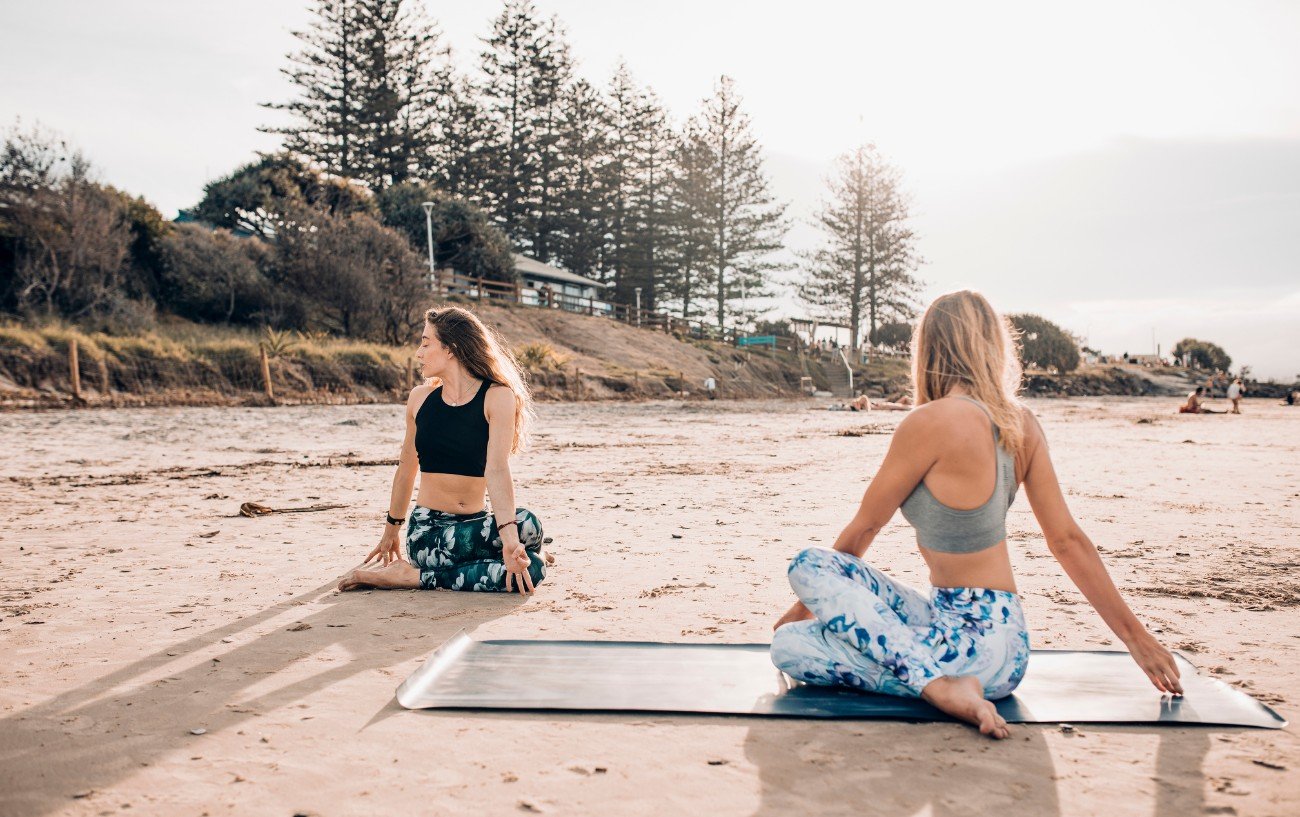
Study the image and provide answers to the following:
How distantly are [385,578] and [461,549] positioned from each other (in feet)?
1.32

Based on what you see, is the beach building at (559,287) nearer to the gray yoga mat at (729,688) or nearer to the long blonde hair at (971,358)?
the gray yoga mat at (729,688)

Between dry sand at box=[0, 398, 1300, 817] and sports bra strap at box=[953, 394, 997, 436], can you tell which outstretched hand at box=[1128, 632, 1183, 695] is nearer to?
dry sand at box=[0, 398, 1300, 817]

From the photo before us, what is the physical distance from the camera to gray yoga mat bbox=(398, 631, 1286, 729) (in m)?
2.75

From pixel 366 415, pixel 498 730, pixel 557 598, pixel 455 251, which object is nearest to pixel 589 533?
pixel 557 598

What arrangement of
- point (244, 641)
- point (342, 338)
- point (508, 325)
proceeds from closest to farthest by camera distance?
point (244, 641), point (342, 338), point (508, 325)

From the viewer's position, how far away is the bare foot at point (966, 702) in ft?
8.44

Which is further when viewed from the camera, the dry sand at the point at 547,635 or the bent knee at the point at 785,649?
the bent knee at the point at 785,649

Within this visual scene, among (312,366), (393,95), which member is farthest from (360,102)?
(312,366)

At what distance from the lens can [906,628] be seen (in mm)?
2799

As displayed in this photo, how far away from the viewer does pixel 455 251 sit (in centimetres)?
4034

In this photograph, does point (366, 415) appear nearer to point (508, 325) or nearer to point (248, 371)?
point (248, 371)

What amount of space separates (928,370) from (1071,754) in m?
1.19

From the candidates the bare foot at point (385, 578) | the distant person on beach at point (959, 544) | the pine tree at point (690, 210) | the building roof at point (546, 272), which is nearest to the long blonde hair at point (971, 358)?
the distant person on beach at point (959, 544)

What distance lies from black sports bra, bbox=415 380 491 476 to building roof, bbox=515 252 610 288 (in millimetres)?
41406
